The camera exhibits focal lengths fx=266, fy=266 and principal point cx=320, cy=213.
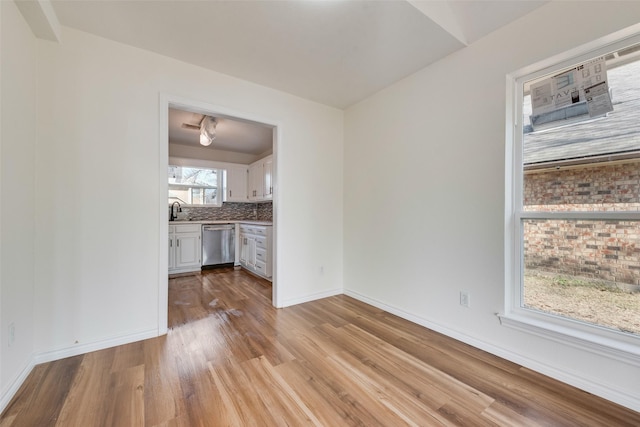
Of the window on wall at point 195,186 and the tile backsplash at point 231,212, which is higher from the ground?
the window on wall at point 195,186

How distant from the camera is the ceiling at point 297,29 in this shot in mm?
1769

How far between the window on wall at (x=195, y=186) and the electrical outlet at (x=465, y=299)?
4.91 m

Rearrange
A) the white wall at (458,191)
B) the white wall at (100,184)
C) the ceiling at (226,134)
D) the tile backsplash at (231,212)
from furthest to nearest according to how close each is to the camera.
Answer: the tile backsplash at (231,212)
the ceiling at (226,134)
the white wall at (100,184)
the white wall at (458,191)

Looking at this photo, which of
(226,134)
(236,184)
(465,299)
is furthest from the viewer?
(236,184)

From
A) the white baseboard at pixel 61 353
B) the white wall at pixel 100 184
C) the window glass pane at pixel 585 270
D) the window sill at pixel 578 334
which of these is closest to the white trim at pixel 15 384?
the white baseboard at pixel 61 353

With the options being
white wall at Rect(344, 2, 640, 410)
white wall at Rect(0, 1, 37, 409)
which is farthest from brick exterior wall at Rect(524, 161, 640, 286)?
white wall at Rect(0, 1, 37, 409)

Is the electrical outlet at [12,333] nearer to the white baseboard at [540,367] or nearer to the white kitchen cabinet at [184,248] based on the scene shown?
the white baseboard at [540,367]

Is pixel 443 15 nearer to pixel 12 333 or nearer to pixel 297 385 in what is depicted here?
pixel 297 385

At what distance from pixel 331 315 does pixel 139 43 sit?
295 cm

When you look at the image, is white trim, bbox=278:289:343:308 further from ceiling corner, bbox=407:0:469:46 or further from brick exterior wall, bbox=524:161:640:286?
ceiling corner, bbox=407:0:469:46

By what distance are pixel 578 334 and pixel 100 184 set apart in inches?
135

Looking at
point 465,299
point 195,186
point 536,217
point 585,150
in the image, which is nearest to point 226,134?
point 195,186

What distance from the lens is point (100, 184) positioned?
2.06 meters

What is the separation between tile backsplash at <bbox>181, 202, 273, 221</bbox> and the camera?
5477 millimetres
